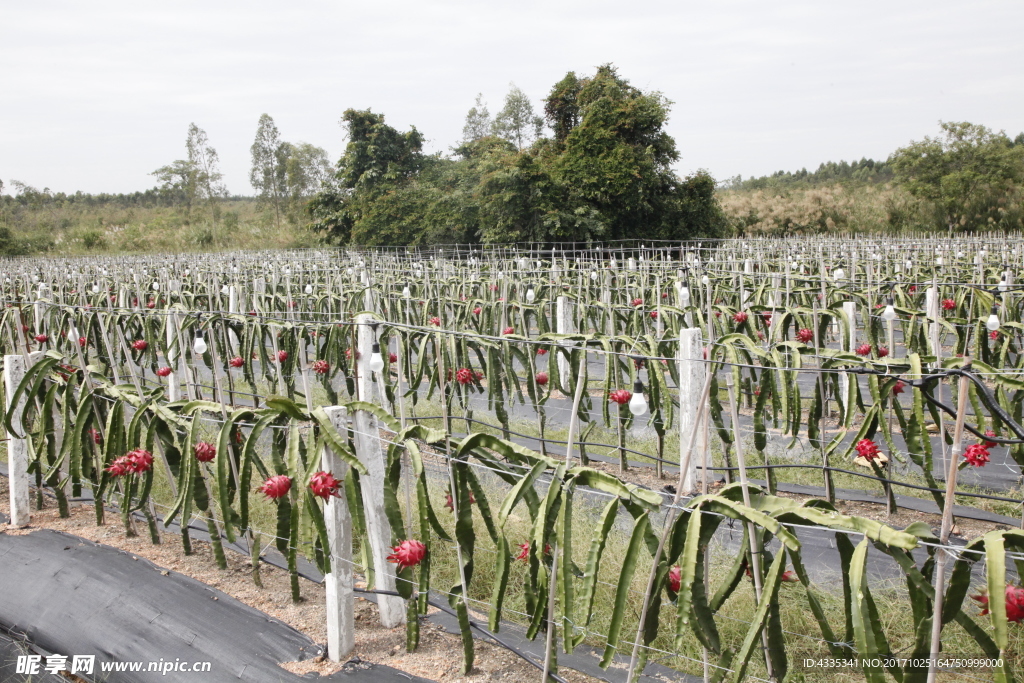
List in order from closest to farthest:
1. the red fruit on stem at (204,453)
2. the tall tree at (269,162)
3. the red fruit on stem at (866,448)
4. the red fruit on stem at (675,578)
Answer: the red fruit on stem at (675,578)
the red fruit on stem at (204,453)
the red fruit on stem at (866,448)
the tall tree at (269,162)

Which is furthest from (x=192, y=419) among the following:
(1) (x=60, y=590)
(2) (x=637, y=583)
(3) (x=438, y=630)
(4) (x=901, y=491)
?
(4) (x=901, y=491)

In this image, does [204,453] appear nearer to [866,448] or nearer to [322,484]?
[322,484]

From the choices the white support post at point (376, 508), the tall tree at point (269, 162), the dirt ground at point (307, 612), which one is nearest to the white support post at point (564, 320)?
the dirt ground at point (307, 612)

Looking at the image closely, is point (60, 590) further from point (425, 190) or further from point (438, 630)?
point (425, 190)

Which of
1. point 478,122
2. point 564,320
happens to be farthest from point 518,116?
point 564,320

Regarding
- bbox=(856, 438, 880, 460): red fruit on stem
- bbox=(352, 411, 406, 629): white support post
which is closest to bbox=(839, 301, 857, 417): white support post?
bbox=(856, 438, 880, 460): red fruit on stem

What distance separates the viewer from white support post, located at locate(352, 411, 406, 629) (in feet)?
8.36

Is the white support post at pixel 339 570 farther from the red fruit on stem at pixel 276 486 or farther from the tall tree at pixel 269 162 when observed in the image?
the tall tree at pixel 269 162

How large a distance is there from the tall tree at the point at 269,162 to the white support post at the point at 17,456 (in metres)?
36.7

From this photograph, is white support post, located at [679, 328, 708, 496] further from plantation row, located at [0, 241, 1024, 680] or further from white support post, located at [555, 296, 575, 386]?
white support post, located at [555, 296, 575, 386]

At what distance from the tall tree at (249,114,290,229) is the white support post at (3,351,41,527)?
3675 cm

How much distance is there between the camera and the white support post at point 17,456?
3625mm

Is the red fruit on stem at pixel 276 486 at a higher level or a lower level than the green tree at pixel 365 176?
lower

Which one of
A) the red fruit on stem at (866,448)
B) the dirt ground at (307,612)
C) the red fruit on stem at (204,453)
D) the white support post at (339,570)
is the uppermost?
the red fruit on stem at (204,453)
